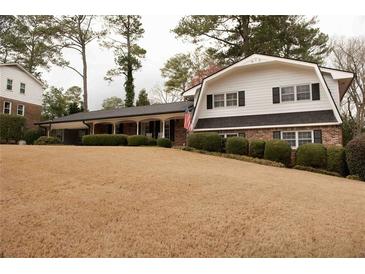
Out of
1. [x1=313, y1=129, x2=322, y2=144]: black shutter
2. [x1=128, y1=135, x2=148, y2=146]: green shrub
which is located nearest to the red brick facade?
[x1=128, y1=135, x2=148, y2=146]: green shrub

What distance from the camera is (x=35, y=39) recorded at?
33844mm

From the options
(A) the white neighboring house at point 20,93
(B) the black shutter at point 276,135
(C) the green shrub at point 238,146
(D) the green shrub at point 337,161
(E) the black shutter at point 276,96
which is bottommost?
(D) the green shrub at point 337,161

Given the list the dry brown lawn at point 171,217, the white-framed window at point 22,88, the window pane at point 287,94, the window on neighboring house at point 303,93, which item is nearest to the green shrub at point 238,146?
the window pane at point 287,94

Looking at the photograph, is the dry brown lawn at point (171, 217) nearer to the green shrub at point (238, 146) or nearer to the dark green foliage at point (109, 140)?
the green shrub at point (238, 146)

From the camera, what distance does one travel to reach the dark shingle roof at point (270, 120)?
14430 mm

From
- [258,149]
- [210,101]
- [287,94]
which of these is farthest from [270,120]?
[210,101]

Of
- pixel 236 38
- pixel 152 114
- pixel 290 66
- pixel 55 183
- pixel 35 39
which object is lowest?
pixel 55 183

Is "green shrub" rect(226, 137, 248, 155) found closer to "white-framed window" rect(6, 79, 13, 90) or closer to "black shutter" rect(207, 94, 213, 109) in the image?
"black shutter" rect(207, 94, 213, 109)

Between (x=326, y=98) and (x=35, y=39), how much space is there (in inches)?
1367

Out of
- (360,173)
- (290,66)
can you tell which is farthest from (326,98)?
(360,173)

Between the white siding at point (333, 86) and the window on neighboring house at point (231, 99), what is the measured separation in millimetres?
5386

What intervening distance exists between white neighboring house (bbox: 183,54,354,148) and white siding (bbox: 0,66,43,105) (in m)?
21.4

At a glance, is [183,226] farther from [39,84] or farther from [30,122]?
[39,84]

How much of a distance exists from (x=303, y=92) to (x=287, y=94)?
89cm
